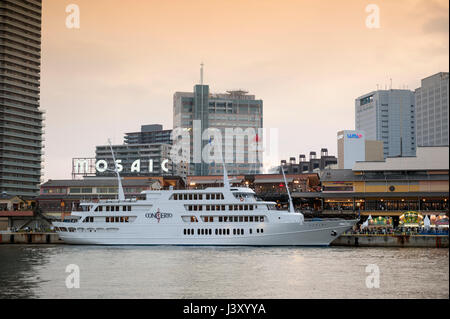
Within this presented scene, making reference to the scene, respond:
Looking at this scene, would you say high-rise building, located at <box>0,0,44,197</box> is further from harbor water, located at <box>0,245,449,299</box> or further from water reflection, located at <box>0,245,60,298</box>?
harbor water, located at <box>0,245,449,299</box>

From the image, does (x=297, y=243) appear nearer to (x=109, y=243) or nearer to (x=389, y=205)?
(x=109, y=243)

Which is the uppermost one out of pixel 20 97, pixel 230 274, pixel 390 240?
pixel 20 97

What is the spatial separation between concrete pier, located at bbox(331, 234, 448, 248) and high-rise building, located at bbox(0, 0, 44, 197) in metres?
116

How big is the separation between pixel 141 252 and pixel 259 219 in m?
15.9

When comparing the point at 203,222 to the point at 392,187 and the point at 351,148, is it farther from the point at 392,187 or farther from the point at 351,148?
the point at 351,148

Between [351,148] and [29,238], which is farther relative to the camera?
[351,148]

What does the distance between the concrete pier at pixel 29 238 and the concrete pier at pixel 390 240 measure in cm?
4212

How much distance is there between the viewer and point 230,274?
46.3m

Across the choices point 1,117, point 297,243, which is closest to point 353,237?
point 297,243

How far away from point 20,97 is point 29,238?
94146 mm

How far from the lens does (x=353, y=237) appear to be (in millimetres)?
77062

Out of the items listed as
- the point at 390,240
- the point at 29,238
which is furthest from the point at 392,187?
the point at 29,238

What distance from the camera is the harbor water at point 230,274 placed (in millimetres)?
38875
